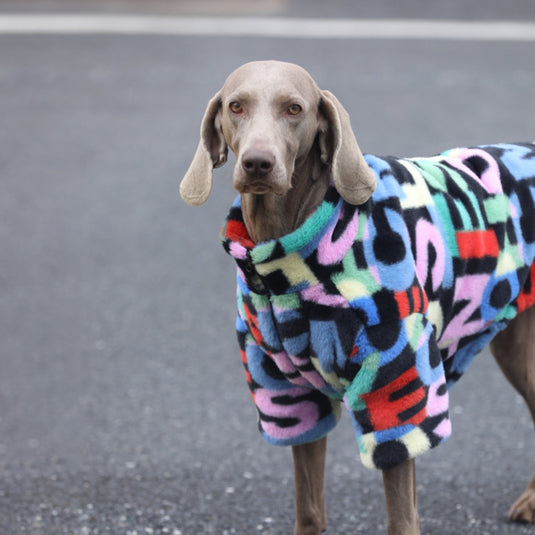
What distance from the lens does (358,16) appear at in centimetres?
836

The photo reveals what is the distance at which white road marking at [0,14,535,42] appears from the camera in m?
7.88

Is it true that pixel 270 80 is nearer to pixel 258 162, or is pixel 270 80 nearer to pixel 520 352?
pixel 258 162

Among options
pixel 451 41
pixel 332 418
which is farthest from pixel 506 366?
pixel 451 41

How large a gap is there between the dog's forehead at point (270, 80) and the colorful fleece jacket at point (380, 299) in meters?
0.28

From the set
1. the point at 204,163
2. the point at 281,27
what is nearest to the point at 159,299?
the point at 204,163

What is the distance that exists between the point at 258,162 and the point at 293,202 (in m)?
0.26

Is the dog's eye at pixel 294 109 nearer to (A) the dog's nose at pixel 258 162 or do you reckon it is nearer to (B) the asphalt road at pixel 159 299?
(A) the dog's nose at pixel 258 162

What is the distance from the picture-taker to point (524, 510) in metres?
2.91

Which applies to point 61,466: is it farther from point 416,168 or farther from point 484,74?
point 484,74

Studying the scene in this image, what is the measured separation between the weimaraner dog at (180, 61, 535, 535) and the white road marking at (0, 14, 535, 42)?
584 centimetres

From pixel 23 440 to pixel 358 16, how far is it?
6.04 meters

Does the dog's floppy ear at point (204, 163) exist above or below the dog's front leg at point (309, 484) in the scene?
above

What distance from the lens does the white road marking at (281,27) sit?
7.88 metres

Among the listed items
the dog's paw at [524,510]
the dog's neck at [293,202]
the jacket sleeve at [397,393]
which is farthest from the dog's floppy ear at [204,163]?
the dog's paw at [524,510]
